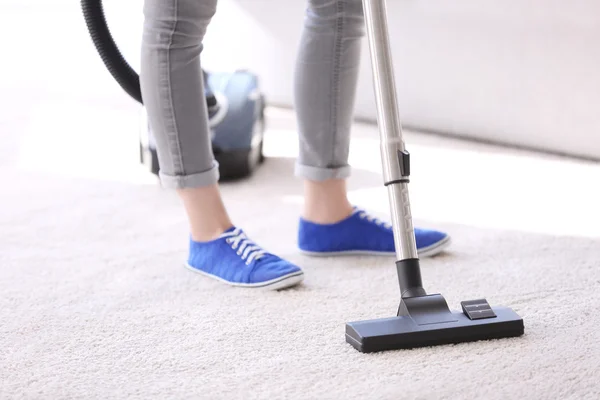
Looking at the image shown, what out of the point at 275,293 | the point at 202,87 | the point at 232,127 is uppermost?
the point at 202,87

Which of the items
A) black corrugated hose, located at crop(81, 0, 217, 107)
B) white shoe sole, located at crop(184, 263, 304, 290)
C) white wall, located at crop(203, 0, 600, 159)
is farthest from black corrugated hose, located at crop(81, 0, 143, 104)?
white wall, located at crop(203, 0, 600, 159)

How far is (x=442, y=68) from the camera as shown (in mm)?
2424

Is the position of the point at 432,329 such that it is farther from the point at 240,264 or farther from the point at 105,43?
the point at 105,43

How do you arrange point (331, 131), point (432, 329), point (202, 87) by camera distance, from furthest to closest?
point (331, 131) → point (202, 87) → point (432, 329)

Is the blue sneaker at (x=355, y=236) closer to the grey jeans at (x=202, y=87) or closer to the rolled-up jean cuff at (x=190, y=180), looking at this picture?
the grey jeans at (x=202, y=87)

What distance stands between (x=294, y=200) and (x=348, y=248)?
41 centimetres

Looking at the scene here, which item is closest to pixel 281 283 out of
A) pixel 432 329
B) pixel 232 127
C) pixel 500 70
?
pixel 432 329

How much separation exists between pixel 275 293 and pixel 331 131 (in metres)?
0.30

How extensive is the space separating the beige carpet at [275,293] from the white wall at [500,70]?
0.25 ft

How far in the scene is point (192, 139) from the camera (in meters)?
1.40

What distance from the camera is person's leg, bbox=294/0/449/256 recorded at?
1476 mm

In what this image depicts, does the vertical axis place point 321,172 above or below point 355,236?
above

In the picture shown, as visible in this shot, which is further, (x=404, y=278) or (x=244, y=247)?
(x=244, y=247)

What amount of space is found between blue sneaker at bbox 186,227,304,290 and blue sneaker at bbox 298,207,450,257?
15 cm
